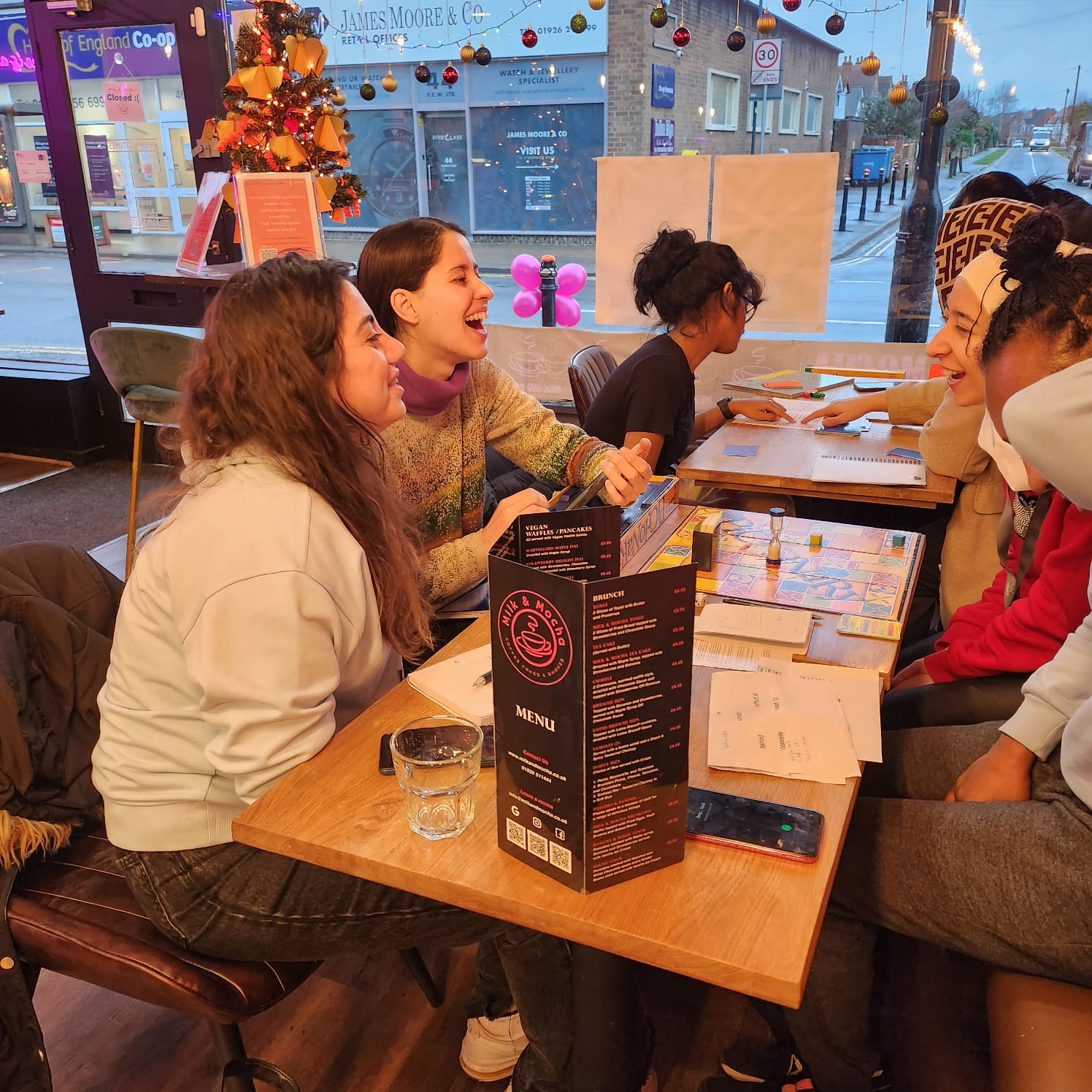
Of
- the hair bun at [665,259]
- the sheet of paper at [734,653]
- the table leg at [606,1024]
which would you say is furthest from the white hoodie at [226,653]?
the hair bun at [665,259]

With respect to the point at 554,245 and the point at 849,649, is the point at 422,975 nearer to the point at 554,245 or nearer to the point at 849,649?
the point at 849,649

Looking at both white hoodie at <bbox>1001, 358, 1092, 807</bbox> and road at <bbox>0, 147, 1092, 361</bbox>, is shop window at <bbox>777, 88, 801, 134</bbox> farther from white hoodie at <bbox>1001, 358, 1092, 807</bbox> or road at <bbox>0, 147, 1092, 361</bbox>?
white hoodie at <bbox>1001, 358, 1092, 807</bbox>

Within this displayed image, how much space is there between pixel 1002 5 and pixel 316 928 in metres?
3.91

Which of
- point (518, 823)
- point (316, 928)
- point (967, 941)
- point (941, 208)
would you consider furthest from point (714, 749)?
point (941, 208)

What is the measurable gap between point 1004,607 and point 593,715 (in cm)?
128

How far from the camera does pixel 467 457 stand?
2154 millimetres

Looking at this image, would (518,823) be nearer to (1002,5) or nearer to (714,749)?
(714,749)

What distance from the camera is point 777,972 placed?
86 cm

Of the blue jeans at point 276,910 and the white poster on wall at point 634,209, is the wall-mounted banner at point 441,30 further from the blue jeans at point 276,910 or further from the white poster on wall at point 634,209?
the blue jeans at point 276,910

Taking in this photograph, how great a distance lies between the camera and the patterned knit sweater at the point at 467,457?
1838 millimetres

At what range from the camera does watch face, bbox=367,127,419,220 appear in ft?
14.9

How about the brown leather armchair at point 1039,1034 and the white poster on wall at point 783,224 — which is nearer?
the brown leather armchair at point 1039,1034

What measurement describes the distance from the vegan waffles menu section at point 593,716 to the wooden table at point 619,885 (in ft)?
0.12

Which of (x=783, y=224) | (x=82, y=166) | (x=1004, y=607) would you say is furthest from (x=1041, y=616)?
(x=82, y=166)
